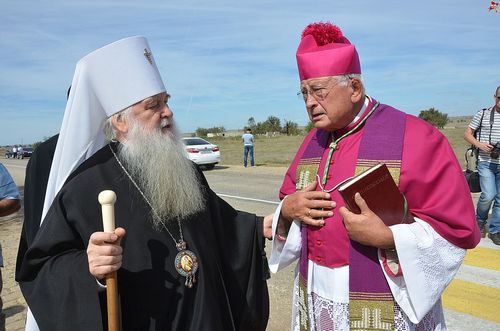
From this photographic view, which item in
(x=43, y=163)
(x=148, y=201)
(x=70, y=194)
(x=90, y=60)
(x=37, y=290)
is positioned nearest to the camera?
(x=37, y=290)

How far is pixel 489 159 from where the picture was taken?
5.95 m

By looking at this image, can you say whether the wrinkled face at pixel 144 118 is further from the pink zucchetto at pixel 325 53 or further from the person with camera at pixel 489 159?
the person with camera at pixel 489 159

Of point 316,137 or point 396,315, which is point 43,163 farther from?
point 396,315

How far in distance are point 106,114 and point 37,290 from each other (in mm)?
981

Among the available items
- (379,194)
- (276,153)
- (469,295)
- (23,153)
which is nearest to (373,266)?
(379,194)

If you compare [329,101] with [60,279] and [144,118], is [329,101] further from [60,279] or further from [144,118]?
[60,279]

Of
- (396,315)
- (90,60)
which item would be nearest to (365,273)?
(396,315)

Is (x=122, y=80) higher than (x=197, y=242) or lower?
higher

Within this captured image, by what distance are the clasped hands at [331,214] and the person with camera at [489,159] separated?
4.50 metres

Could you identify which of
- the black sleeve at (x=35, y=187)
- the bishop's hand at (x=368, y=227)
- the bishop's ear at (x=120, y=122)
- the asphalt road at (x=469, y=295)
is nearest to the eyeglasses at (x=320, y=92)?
the bishop's hand at (x=368, y=227)

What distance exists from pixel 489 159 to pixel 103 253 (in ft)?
18.3

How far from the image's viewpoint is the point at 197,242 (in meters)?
2.33

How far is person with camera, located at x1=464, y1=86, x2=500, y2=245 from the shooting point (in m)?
5.84

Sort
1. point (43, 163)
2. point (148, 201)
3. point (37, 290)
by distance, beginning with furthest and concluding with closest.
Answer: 1. point (43, 163)
2. point (148, 201)
3. point (37, 290)
